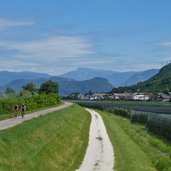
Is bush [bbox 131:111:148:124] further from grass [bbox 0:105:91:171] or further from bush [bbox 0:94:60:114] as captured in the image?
grass [bbox 0:105:91:171]

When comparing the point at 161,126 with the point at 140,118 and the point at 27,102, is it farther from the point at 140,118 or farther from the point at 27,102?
the point at 140,118

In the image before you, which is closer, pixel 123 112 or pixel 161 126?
pixel 161 126

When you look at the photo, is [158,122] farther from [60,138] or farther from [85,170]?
[85,170]

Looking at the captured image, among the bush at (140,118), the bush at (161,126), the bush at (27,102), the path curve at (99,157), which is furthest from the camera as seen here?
the bush at (140,118)

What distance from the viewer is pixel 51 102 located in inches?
5404

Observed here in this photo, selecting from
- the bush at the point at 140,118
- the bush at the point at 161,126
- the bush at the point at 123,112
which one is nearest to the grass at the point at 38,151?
the bush at the point at 161,126

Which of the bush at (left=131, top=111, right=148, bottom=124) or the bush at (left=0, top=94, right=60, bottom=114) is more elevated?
the bush at (left=0, top=94, right=60, bottom=114)

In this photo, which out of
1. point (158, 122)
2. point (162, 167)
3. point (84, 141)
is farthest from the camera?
point (158, 122)

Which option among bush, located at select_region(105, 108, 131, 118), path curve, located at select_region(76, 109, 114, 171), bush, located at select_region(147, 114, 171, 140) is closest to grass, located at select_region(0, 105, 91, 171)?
path curve, located at select_region(76, 109, 114, 171)

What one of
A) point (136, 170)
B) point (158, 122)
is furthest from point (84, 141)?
point (158, 122)

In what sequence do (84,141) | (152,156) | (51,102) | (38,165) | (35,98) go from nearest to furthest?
(38,165) → (152,156) → (84,141) → (35,98) → (51,102)

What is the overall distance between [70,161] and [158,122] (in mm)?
49934

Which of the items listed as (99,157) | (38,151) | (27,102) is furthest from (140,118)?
(38,151)

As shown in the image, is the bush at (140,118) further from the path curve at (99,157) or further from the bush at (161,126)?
the path curve at (99,157)
